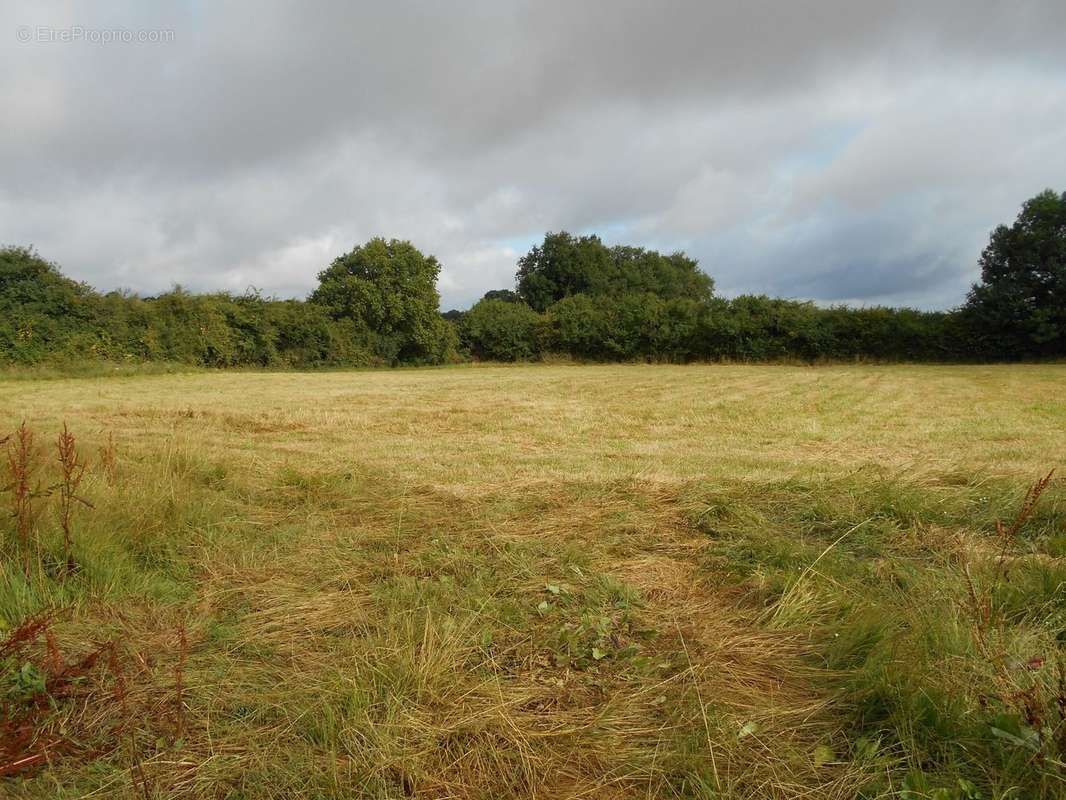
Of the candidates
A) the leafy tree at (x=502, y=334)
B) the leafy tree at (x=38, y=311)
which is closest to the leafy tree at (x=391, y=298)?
the leafy tree at (x=502, y=334)

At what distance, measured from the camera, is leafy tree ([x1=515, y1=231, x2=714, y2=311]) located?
6488 cm

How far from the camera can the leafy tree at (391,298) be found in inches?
1388

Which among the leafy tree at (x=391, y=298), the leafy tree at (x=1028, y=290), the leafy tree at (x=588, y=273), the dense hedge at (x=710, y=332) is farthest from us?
the leafy tree at (x=588, y=273)

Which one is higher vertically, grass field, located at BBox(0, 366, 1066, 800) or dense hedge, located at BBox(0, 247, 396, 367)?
dense hedge, located at BBox(0, 247, 396, 367)

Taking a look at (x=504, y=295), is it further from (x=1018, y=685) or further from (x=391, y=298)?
(x=1018, y=685)

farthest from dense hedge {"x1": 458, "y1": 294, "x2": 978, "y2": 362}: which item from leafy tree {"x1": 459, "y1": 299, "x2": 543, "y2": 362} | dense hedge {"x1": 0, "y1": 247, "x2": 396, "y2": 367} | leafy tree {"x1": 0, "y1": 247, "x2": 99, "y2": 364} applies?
leafy tree {"x1": 0, "y1": 247, "x2": 99, "y2": 364}

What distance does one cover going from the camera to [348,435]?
8953 millimetres

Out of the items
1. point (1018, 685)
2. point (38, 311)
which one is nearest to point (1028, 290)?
point (1018, 685)

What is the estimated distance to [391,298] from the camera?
3534 centimetres

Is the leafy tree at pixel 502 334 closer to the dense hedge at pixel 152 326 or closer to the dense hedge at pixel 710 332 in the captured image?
the dense hedge at pixel 710 332

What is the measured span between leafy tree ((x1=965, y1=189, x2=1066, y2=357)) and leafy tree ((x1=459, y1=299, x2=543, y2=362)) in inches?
867

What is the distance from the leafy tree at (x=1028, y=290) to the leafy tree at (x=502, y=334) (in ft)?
72.3

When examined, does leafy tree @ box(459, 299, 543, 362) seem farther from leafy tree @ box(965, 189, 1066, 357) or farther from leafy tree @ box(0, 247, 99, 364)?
leafy tree @ box(965, 189, 1066, 357)

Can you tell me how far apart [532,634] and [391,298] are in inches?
1339
